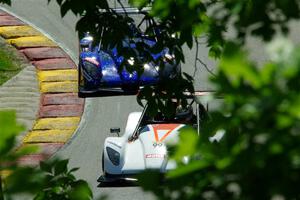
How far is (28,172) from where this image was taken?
8.55 feet

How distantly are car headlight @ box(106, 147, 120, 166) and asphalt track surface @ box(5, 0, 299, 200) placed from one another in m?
0.51

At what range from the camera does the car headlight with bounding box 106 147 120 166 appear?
14055 millimetres

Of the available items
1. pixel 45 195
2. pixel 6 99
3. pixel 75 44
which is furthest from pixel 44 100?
pixel 45 195

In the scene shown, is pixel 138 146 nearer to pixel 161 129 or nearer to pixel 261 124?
pixel 161 129

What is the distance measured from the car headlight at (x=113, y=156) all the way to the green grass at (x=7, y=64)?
248 inches

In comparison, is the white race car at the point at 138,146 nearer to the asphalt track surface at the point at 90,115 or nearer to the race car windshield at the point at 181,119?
the race car windshield at the point at 181,119

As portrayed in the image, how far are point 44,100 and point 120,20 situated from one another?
40.8ft

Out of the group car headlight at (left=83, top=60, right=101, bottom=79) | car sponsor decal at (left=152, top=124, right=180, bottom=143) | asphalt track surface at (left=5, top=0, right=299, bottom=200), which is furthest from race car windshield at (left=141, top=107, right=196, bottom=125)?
car headlight at (left=83, top=60, right=101, bottom=79)

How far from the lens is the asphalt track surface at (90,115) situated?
1518cm

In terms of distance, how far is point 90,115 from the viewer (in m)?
18.2

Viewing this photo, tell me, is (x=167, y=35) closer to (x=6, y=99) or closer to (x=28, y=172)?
(x=28, y=172)

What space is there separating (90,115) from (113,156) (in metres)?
4.14

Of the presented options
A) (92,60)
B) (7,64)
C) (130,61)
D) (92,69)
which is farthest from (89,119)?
A: (130,61)

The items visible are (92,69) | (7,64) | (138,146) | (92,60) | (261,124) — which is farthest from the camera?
(7,64)
